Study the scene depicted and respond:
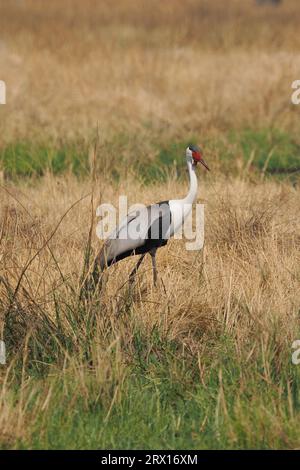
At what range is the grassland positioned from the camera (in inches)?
172

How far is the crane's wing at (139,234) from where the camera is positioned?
5590 mm

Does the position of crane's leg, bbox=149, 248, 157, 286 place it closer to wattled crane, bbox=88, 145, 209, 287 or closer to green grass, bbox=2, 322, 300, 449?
wattled crane, bbox=88, 145, 209, 287

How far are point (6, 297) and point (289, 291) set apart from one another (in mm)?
1468

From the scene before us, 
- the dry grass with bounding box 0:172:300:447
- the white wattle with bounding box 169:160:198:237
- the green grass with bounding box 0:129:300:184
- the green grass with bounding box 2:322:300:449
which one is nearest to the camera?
the green grass with bounding box 2:322:300:449

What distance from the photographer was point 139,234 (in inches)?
224

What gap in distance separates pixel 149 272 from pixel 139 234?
0.38m

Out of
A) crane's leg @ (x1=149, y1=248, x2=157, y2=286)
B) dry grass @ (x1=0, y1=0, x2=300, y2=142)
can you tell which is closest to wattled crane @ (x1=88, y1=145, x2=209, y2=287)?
crane's leg @ (x1=149, y1=248, x2=157, y2=286)

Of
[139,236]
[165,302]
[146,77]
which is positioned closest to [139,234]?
[139,236]

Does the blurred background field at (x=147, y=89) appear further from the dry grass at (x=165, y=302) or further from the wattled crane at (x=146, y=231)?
the wattled crane at (x=146, y=231)

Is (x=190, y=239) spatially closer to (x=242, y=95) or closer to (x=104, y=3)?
(x=242, y=95)

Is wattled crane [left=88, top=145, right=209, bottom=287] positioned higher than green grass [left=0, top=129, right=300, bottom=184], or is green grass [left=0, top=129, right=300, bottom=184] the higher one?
green grass [left=0, top=129, right=300, bottom=184]

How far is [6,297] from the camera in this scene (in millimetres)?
5262

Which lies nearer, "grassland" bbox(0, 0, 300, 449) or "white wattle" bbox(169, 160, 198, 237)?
"grassland" bbox(0, 0, 300, 449)

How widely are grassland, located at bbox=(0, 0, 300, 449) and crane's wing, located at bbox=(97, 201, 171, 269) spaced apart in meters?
0.16
